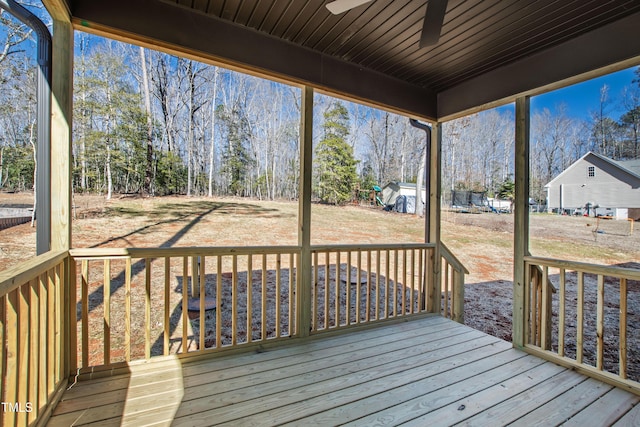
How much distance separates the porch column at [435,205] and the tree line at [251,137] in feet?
2.45

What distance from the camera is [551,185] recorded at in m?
3.11

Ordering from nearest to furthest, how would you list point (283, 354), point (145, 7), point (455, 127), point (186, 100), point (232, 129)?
A: point (145, 7)
point (283, 354)
point (186, 100)
point (232, 129)
point (455, 127)

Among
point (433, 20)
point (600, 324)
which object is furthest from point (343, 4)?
point (600, 324)

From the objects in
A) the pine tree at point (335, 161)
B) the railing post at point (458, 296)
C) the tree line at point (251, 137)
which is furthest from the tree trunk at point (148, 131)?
the railing post at point (458, 296)

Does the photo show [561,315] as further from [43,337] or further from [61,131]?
[61,131]

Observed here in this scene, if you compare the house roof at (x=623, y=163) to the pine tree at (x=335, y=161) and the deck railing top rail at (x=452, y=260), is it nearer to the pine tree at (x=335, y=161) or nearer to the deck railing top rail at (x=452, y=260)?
the deck railing top rail at (x=452, y=260)

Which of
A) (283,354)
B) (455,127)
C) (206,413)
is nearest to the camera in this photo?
(206,413)

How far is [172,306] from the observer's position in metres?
3.95

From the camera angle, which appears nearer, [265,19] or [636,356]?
[265,19]

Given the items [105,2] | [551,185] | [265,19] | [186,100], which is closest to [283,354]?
[265,19]

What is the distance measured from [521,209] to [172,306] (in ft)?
13.8

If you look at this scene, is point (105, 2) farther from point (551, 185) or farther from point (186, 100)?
point (551, 185)

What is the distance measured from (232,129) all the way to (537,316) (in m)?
4.84

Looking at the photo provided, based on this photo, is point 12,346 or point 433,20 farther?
point 433,20
